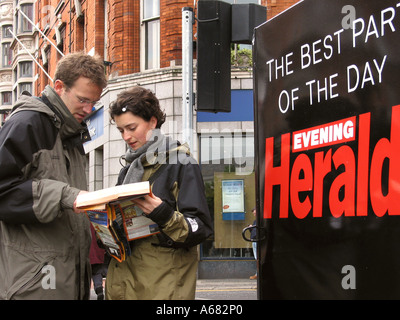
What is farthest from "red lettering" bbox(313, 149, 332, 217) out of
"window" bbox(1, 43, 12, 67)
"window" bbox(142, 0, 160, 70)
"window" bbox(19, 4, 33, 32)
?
"window" bbox(1, 43, 12, 67)

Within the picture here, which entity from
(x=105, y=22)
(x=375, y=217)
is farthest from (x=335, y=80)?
(x=105, y=22)

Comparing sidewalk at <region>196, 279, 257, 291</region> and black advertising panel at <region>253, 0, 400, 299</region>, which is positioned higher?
black advertising panel at <region>253, 0, 400, 299</region>

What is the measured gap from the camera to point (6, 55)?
1843 inches

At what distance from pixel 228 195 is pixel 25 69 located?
92.1 feet

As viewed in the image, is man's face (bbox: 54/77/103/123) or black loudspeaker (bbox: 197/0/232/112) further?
black loudspeaker (bbox: 197/0/232/112)

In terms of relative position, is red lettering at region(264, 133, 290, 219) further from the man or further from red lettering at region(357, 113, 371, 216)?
the man

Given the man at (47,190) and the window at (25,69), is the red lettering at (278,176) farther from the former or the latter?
the window at (25,69)

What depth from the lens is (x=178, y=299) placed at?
275 centimetres

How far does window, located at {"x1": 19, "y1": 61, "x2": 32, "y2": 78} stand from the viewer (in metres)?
38.6

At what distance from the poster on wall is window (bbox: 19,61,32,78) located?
2755 centimetres

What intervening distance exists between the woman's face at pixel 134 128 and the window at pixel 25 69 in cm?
3760

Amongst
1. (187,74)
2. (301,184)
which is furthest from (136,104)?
(187,74)

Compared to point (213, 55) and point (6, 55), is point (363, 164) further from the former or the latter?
point (6, 55)

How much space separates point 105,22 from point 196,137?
5.69 m
